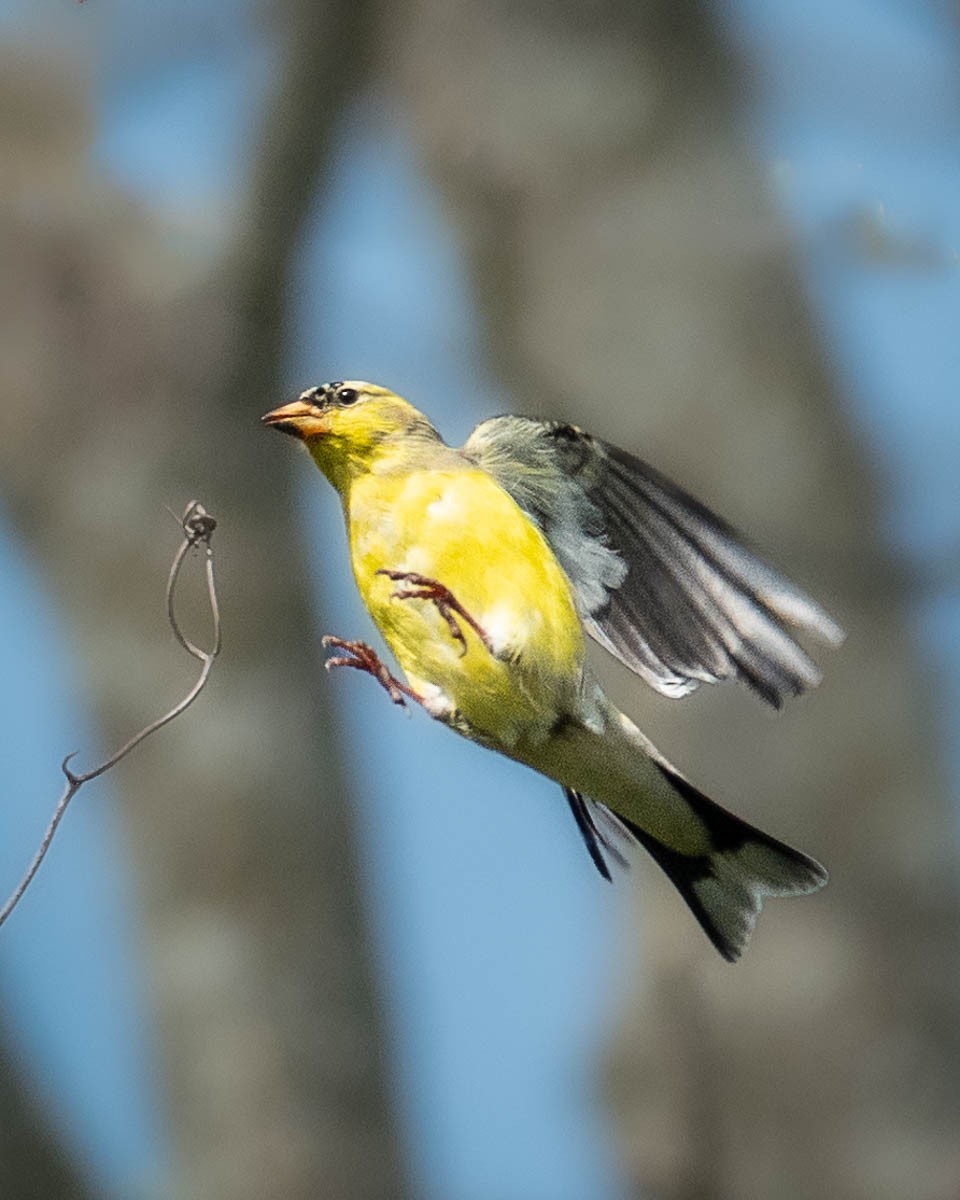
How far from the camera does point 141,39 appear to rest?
6.36m

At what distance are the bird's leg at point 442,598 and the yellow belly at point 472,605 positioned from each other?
18 mm

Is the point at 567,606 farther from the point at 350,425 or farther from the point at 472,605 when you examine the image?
the point at 350,425

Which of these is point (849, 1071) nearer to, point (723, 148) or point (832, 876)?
point (832, 876)

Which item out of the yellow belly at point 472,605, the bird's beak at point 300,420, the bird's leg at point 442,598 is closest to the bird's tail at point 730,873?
the yellow belly at point 472,605

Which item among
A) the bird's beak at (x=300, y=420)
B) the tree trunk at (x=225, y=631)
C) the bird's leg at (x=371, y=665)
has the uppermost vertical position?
the bird's beak at (x=300, y=420)

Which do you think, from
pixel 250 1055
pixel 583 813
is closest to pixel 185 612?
pixel 250 1055

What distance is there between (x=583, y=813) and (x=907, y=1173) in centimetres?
412

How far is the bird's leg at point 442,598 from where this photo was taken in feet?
9.20

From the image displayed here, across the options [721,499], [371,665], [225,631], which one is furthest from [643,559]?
[225,631]

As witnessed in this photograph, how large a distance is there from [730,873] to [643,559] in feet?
1.97

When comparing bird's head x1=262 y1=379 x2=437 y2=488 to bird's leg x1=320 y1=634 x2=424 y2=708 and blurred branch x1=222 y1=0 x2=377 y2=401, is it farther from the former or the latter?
blurred branch x1=222 y1=0 x2=377 y2=401

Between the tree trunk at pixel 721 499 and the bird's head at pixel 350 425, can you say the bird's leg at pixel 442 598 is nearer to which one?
the bird's head at pixel 350 425

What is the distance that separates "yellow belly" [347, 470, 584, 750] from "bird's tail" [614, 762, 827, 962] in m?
0.43

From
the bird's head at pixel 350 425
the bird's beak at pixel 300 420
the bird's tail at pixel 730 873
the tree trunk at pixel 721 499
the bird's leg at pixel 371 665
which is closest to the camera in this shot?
the bird's leg at pixel 371 665
